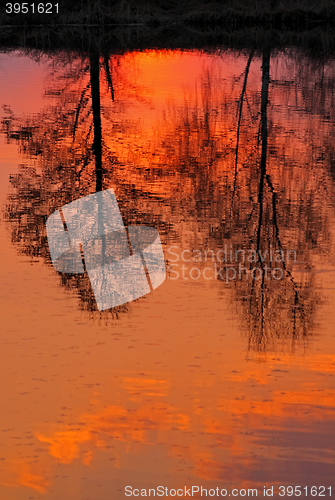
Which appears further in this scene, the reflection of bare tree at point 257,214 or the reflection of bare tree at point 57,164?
the reflection of bare tree at point 57,164

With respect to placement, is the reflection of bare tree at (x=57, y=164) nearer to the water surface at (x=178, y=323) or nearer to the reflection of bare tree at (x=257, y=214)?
the water surface at (x=178, y=323)

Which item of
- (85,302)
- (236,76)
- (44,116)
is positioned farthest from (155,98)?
(85,302)

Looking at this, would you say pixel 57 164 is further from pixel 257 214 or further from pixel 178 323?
pixel 178 323

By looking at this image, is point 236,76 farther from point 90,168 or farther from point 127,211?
point 127,211

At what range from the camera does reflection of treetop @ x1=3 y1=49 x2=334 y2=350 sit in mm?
8508

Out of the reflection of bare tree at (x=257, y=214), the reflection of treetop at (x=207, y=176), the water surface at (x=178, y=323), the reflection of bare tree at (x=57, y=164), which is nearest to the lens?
the water surface at (x=178, y=323)

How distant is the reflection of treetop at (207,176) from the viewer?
851cm

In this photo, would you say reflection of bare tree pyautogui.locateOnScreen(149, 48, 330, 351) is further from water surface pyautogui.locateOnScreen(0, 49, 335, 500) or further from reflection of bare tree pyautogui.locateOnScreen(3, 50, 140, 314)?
reflection of bare tree pyautogui.locateOnScreen(3, 50, 140, 314)

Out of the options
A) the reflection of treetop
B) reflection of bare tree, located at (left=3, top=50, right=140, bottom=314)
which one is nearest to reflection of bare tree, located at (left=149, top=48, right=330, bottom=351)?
the reflection of treetop

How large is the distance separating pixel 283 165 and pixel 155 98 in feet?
22.7

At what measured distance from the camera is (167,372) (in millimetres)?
6316

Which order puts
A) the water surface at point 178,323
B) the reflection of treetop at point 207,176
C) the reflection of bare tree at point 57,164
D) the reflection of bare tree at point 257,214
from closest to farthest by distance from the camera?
the water surface at point 178,323 < the reflection of bare tree at point 257,214 < the reflection of treetop at point 207,176 < the reflection of bare tree at point 57,164

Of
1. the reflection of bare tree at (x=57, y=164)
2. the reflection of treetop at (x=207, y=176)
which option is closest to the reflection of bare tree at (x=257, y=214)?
the reflection of treetop at (x=207, y=176)

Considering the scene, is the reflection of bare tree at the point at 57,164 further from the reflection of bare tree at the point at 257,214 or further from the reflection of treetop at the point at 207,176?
the reflection of bare tree at the point at 257,214
